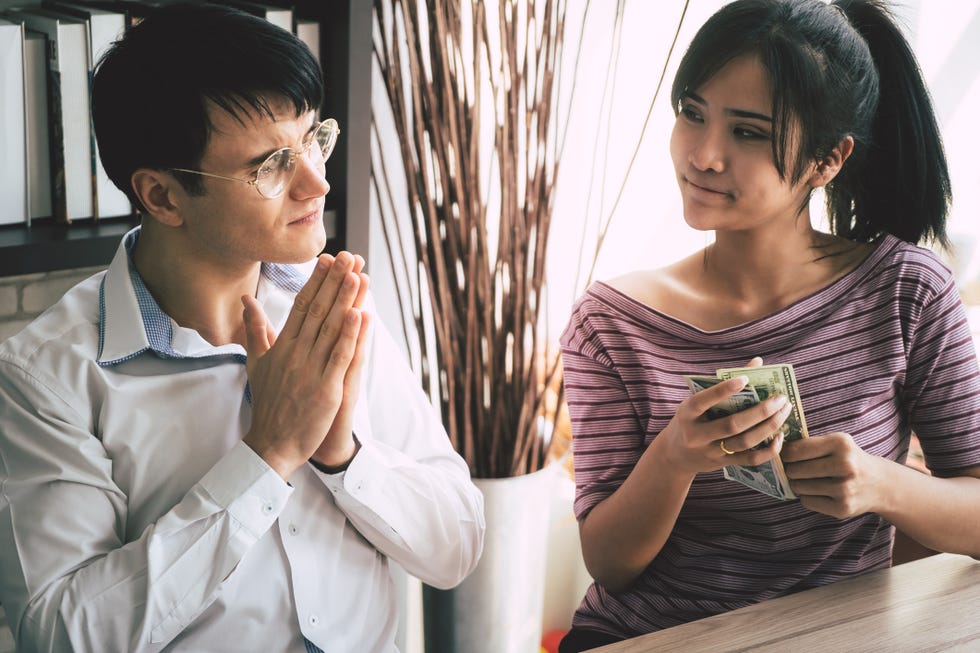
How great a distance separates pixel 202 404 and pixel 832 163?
1096 millimetres

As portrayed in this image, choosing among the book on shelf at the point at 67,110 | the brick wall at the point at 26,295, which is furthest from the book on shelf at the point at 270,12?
the brick wall at the point at 26,295

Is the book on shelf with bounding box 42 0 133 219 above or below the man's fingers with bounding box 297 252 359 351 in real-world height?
above

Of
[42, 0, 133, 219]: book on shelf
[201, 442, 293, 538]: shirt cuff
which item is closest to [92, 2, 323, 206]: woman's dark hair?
[42, 0, 133, 219]: book on shelf

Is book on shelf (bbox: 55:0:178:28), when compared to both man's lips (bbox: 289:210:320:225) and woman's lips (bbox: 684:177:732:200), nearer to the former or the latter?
man's lips (bbox: 289:210:320:225)

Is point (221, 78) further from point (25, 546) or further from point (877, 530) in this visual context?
point (877, 530)

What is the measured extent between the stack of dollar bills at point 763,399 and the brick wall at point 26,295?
1318 mm

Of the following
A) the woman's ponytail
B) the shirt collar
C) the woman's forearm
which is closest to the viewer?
the shirt collar

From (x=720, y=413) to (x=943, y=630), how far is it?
1.30 ft

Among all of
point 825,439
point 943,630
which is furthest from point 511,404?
point 943,630

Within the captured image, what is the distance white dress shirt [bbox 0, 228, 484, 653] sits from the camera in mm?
1216

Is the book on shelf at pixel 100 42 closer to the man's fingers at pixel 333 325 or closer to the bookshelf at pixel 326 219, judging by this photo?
the bookshelf at pixel 326 219

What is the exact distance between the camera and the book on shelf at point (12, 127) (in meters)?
1.52

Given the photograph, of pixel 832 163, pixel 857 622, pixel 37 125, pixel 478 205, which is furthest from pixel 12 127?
pixel 857 622

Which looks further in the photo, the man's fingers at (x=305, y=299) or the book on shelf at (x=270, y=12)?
the book on shelf at (x=270, y=12)
